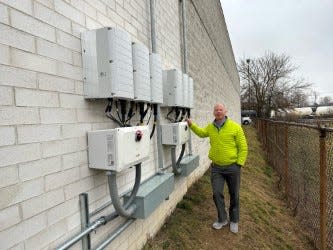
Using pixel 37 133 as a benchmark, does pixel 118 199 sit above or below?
below

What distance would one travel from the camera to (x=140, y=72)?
3.38 meters

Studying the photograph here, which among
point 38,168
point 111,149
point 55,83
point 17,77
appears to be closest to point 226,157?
point 111,149

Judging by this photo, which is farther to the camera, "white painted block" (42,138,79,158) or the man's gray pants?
the man's gray pants

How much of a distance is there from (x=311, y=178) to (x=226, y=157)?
2672mm

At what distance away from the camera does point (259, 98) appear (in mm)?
41938

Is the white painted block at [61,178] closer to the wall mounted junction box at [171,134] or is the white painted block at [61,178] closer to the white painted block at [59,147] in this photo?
the white painted block at [59,147]

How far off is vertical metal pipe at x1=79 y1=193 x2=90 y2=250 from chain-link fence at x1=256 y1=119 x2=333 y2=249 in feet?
10.4

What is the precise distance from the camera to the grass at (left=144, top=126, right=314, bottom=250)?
4379 millimetres

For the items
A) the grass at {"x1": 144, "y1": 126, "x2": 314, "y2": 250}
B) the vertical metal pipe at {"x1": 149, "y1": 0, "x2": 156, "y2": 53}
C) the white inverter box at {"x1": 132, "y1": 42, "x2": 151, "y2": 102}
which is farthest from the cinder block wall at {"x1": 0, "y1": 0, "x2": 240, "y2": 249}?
the grass at {"x1": 144, "y1": 126, "x2": 314, "y2": 250}

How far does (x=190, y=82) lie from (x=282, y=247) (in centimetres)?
305

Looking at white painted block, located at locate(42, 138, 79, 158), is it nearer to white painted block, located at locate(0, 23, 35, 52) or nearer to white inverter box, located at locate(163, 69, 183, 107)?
white painted block, located at locate(0, 23, 35, 52)

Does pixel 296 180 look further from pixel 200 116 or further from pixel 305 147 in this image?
pixel 200 116

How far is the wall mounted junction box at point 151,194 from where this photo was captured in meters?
3.23

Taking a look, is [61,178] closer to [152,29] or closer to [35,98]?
[35,98]
